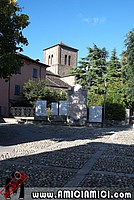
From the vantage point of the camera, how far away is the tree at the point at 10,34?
1024 cm

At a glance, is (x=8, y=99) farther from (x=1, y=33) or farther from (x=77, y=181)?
(x=77, y=181)

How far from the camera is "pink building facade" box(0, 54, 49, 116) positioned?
3256 centimetres

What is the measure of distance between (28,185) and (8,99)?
96.7 ft

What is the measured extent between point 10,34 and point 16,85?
24.4 metres

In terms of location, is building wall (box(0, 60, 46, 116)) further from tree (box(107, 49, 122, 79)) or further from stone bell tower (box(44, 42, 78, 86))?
stone bell tower (box(44, 42, 78, 86))

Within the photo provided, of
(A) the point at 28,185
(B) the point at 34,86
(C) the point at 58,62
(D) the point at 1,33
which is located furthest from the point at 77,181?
(C) the point at 58,62

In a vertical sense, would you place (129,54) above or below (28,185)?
above

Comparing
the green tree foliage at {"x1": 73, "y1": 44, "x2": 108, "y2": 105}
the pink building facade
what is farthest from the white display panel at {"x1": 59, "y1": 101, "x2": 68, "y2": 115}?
the green tree foliage at {"x1": 73, "y1": 44, "x2": 108, "y2": 105}

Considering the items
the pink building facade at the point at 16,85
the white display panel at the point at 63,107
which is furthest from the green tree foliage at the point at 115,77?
the pink building facade at the point at 16,85

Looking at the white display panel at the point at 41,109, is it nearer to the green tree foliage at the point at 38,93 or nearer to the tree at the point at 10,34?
the green tree foliage at the point at 38,93

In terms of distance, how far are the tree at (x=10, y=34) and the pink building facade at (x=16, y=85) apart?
2046 centimetres

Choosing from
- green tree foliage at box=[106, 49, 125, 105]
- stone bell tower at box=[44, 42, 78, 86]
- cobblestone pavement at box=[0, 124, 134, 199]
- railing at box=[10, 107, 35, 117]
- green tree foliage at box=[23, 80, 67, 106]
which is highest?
stone bell tower at box=[44, 42, 78, 86]

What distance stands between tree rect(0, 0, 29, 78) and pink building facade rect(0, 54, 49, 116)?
2046cm

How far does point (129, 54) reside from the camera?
26.2m
